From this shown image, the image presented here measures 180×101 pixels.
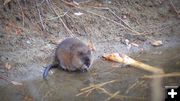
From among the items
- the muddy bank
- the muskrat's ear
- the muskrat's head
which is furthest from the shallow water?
the muskrat's ear

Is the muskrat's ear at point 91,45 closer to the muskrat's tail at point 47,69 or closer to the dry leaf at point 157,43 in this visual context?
the muskrat's tail at point 47,69

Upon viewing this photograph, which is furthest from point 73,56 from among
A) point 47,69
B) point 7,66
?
point 7,66

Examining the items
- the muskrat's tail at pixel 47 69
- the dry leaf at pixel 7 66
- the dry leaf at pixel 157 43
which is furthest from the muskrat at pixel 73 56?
the dry leaf at pixel 157 43

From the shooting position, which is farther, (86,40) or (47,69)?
(86,40)

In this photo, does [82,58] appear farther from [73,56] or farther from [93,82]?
[93,82]

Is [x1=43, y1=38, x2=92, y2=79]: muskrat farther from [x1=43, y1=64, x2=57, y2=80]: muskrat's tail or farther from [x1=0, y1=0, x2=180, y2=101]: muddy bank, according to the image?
[x1=0, y1=0, x2=180, y2=101]: muddy bank

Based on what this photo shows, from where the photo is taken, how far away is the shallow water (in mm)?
5277

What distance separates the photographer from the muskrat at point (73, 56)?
6000 mm

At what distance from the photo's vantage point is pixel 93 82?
567 centimetres

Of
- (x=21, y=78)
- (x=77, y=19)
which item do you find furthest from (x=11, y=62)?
(x=77, y=19)

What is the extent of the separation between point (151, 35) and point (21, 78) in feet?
7.81

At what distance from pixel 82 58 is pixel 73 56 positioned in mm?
135

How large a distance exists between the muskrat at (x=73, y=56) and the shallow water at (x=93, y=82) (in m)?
0.09

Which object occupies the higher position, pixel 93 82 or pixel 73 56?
pixel 73 56
